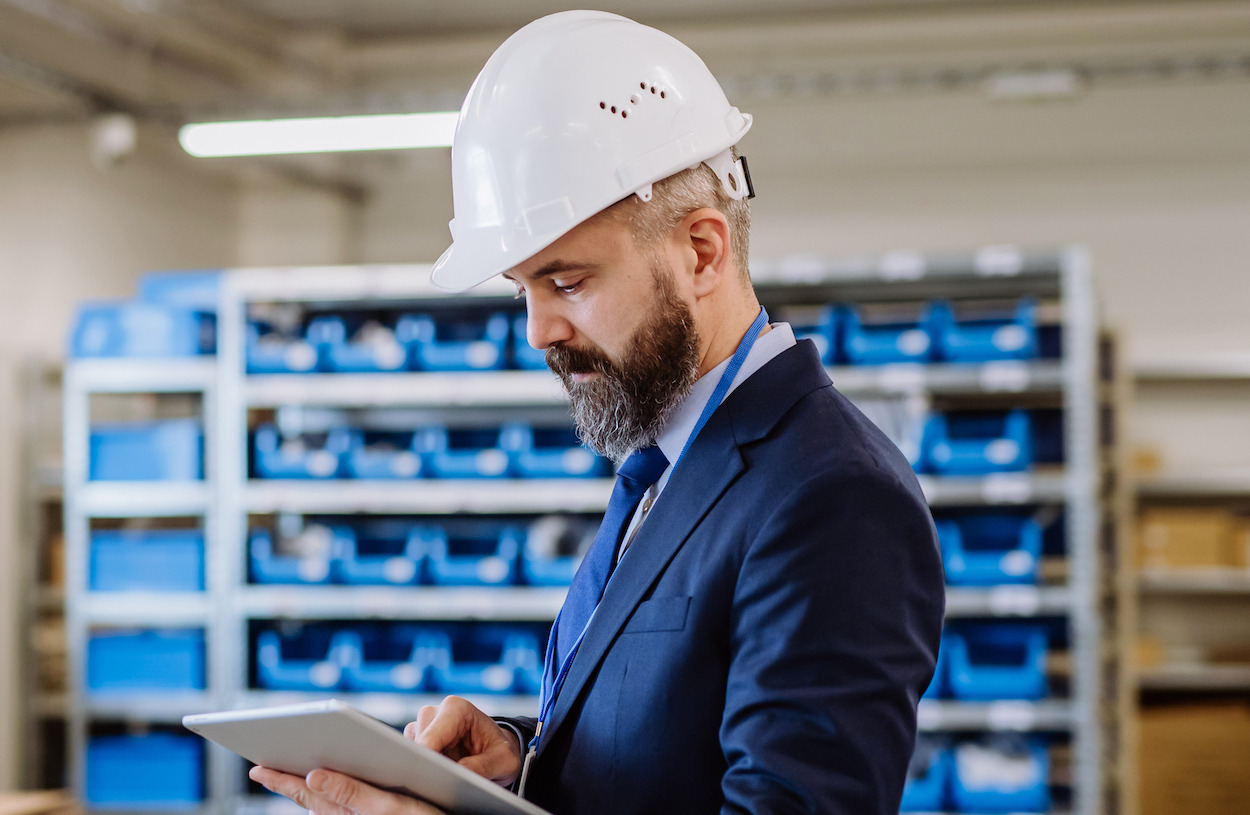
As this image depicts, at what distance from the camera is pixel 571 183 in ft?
3.74

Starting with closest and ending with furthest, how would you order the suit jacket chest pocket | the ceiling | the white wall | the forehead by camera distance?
the suit jacket chest pocket < the forehead < the white wall < the ceiling

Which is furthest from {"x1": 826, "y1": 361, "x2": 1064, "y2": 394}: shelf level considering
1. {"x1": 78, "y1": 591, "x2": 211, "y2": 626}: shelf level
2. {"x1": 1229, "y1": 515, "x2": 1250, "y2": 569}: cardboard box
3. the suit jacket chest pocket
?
the suit jacket chest pocket

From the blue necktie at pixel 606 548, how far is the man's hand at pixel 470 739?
131 millimetres

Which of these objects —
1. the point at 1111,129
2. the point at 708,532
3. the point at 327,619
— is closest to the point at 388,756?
the point at 708,532

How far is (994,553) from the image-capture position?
3.91 meters

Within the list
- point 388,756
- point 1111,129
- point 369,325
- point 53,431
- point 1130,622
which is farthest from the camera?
point 1111,129

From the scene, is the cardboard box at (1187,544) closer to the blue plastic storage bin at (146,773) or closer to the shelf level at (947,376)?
the shelf level at (947,376)

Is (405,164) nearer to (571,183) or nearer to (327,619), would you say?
(327,619)

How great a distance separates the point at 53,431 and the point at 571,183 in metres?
5.46

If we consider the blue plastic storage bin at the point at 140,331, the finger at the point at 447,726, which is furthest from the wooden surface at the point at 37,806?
the finger at the point at 447,726

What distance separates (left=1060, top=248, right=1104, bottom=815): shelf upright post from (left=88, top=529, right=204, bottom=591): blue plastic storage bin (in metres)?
3.54

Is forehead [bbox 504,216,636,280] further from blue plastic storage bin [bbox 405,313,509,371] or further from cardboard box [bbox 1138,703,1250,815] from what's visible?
cardboard box [bbox 1138,703,1250,815]

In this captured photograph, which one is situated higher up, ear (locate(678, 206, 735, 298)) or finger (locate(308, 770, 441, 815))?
ear (locate(678, 206, 735, 298))

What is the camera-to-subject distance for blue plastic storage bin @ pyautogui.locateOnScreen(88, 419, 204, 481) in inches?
175
